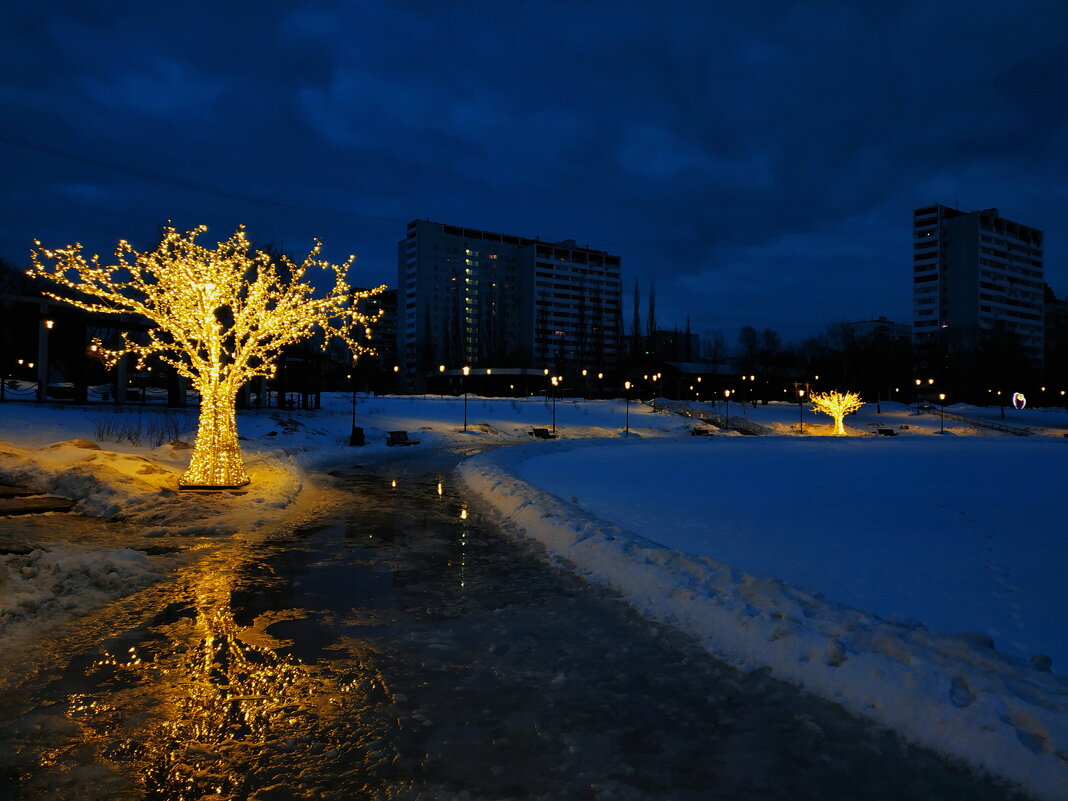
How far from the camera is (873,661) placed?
15.8 feet

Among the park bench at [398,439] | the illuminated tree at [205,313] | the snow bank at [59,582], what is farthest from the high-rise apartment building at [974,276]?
the snow bank at [59,582]

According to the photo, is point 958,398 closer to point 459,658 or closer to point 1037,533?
point 1037,533

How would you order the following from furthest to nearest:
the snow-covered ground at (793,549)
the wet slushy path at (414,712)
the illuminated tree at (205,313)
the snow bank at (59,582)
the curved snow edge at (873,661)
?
the illuminated tree at (205,313), the snow bank at (59,582), the snow-covered ground at (793,549), the curved snow edge at (873,661), the wet slushy path at (414,712)

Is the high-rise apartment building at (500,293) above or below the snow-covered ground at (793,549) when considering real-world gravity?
above

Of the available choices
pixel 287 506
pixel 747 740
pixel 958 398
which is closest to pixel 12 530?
pixel 287 506

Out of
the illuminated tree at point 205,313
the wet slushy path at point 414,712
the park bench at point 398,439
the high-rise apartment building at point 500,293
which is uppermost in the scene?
the high-rise apartment building at point 500,293

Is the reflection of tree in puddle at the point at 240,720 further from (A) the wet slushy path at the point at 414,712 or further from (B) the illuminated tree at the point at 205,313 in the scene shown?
(B) the illuminated tree at the point at 205,313

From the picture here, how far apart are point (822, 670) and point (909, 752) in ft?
3.31

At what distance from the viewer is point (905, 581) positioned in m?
7.99

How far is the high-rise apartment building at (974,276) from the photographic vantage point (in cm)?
13762

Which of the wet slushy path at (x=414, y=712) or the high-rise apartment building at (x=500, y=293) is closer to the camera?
the wet slushy path at (x=414, y=712)

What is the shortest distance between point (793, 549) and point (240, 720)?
8.17 m

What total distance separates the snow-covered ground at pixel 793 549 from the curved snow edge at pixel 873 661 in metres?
0.01

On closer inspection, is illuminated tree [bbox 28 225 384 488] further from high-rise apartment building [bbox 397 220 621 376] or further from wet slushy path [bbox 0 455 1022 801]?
high-rise apartment building [bbox 397 220 621 376]
